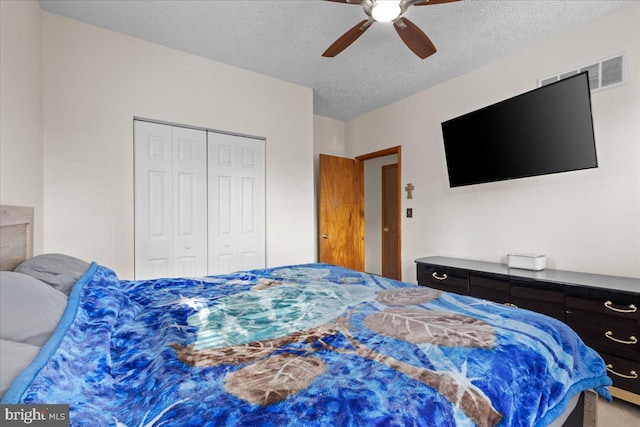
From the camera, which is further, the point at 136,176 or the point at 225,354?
the point at 136,176

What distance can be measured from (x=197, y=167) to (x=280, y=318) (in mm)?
2310

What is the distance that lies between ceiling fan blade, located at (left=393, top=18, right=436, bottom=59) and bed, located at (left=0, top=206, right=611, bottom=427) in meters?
1.80

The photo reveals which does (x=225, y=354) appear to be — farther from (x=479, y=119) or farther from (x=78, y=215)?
(x=479, y=119)

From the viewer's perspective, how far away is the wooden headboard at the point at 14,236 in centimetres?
131

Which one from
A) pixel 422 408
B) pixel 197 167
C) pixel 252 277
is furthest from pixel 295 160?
pixel 422 408

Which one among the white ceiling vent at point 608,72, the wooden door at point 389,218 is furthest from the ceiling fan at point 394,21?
the wooden door at point 389,218

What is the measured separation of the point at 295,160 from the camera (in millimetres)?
3730

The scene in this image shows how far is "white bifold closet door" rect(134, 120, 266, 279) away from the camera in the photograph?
9.05 ft

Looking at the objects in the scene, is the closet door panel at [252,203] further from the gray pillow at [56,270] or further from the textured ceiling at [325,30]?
the gray pillow at [56,270]

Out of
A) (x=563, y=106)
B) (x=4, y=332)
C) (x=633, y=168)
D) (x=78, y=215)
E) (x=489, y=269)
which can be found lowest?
(x=489, y=269)

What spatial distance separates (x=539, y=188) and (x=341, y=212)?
2.55 m

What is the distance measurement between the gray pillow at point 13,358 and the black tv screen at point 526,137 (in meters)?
3.14

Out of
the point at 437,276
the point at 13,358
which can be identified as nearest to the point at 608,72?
the point at 437,276

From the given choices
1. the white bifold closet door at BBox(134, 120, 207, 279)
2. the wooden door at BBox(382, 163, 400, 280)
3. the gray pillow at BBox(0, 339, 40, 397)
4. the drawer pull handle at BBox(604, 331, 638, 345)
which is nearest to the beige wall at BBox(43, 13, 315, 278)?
the white bifold closet door at BBox(134, 120, 207, 279)
